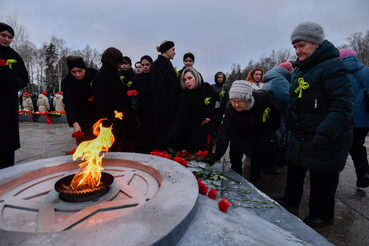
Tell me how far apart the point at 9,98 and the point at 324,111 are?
3.92 meters

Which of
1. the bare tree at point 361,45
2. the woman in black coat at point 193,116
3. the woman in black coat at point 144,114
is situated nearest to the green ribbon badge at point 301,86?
the woman in black coat at point 193,116

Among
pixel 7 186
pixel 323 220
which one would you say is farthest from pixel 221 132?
pixel 7 186

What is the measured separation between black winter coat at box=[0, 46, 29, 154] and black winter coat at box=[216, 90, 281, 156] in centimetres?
285

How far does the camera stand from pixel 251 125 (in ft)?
9.09

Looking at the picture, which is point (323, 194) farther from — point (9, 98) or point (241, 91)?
point (9, 98)

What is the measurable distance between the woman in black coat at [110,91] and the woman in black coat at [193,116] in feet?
3.46

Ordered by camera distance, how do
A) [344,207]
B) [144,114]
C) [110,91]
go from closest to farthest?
[344,207] → [110,91] → [144,114]

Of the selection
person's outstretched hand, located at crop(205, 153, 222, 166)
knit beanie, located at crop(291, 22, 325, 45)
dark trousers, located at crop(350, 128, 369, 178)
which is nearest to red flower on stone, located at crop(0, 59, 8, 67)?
person's outstretched hand, located at crop(205, 153, 222, 166)

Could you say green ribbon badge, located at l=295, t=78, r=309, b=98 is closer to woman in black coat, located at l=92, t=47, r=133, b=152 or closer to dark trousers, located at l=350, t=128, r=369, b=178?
dark trousers, located at l=350, t=128, r=369, b=178

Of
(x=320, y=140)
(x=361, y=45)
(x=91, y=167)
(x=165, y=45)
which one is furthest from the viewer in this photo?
(x=361, y=45)

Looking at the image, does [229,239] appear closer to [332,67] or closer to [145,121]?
[332,67]

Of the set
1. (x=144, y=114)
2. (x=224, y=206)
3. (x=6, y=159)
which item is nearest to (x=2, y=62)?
(x=6, y=159)

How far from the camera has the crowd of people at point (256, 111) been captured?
6.62ft

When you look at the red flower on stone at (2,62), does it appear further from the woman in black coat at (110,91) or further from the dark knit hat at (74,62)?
the woman in black coat at (110,91)
